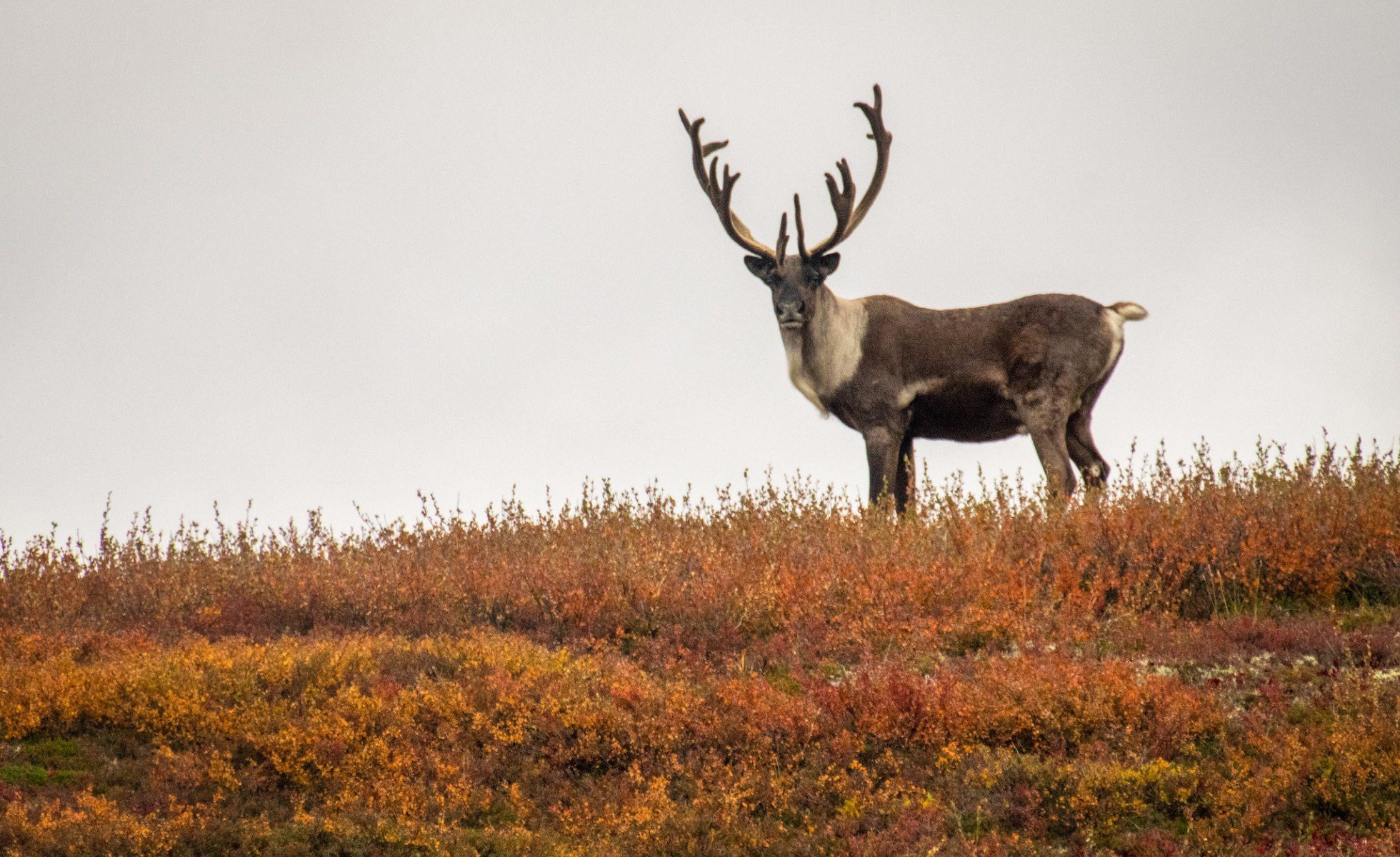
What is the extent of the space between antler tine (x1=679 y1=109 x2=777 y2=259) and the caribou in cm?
37

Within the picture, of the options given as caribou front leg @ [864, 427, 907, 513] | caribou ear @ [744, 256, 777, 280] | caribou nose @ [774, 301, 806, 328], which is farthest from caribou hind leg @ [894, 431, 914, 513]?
caribou ear @ [744, 256, 777, 280]

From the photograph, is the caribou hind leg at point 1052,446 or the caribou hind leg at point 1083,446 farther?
the caribou hind leg at point 1083,446

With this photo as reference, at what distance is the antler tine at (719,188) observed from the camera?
13.8m

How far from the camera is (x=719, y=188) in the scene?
14086 mm

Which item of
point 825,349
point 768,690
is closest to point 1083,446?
point 825,349

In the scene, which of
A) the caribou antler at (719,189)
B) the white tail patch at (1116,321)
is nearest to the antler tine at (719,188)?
the caribou antler at (719,189)

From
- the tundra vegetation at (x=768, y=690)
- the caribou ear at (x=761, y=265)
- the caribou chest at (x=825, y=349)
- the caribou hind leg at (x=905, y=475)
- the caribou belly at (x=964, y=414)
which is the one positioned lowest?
the tundra vegetation at (x=768, y=690)

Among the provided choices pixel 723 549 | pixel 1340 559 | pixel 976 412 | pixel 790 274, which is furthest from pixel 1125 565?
pixel 790 274

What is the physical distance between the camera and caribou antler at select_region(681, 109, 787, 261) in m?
13.8

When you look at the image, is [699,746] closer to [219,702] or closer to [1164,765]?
[1164,765]

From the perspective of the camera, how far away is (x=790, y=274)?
43.7ft

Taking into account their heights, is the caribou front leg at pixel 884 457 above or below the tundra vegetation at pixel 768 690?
above

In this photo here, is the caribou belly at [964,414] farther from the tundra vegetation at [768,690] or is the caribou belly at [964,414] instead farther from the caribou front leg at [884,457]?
the tundra vegetation at [768,690]

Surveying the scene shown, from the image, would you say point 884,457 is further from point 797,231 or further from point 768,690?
point 768,690
